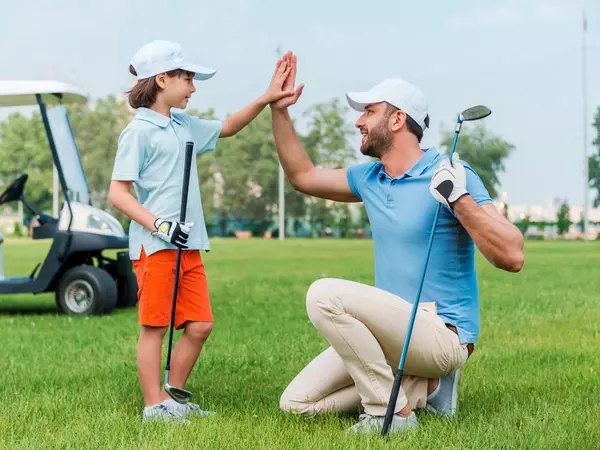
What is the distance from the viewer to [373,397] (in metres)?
3.88

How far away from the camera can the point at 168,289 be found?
4254mm

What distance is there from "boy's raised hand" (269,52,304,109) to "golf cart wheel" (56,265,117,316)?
4.76 meters

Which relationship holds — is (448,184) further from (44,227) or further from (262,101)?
(44,227)

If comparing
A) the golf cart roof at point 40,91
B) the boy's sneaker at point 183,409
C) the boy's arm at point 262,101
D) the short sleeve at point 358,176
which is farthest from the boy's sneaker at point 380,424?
the golf cart roof at point 40,91

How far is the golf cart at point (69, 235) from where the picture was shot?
9000 millimetres

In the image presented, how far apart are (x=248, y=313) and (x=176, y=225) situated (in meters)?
4.91

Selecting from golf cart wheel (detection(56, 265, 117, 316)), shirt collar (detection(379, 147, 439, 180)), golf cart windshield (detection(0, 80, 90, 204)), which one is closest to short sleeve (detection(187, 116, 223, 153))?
shirt collar (detection(379, 147, 439, 180))

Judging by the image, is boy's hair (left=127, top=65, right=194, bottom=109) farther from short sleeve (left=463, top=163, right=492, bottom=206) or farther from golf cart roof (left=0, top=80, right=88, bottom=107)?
golf cart roof (left=0, top=80, right=88, bottom=107)

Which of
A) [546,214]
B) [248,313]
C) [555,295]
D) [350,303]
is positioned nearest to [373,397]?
[350,303]

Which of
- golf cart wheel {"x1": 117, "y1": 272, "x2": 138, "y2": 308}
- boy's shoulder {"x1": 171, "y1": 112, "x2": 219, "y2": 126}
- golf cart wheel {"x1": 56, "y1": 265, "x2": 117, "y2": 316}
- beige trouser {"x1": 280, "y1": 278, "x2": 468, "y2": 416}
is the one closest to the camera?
beige trouser {"x1": 280, "y1": 278, "x2": 468, "y2": 416}

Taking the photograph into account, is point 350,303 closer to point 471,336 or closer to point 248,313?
point 471,336

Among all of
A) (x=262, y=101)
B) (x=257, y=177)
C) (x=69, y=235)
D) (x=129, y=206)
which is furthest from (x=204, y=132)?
(x=257, y=177)

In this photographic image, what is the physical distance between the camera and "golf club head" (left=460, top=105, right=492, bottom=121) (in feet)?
12.5

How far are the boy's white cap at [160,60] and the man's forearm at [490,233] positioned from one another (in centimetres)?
141
